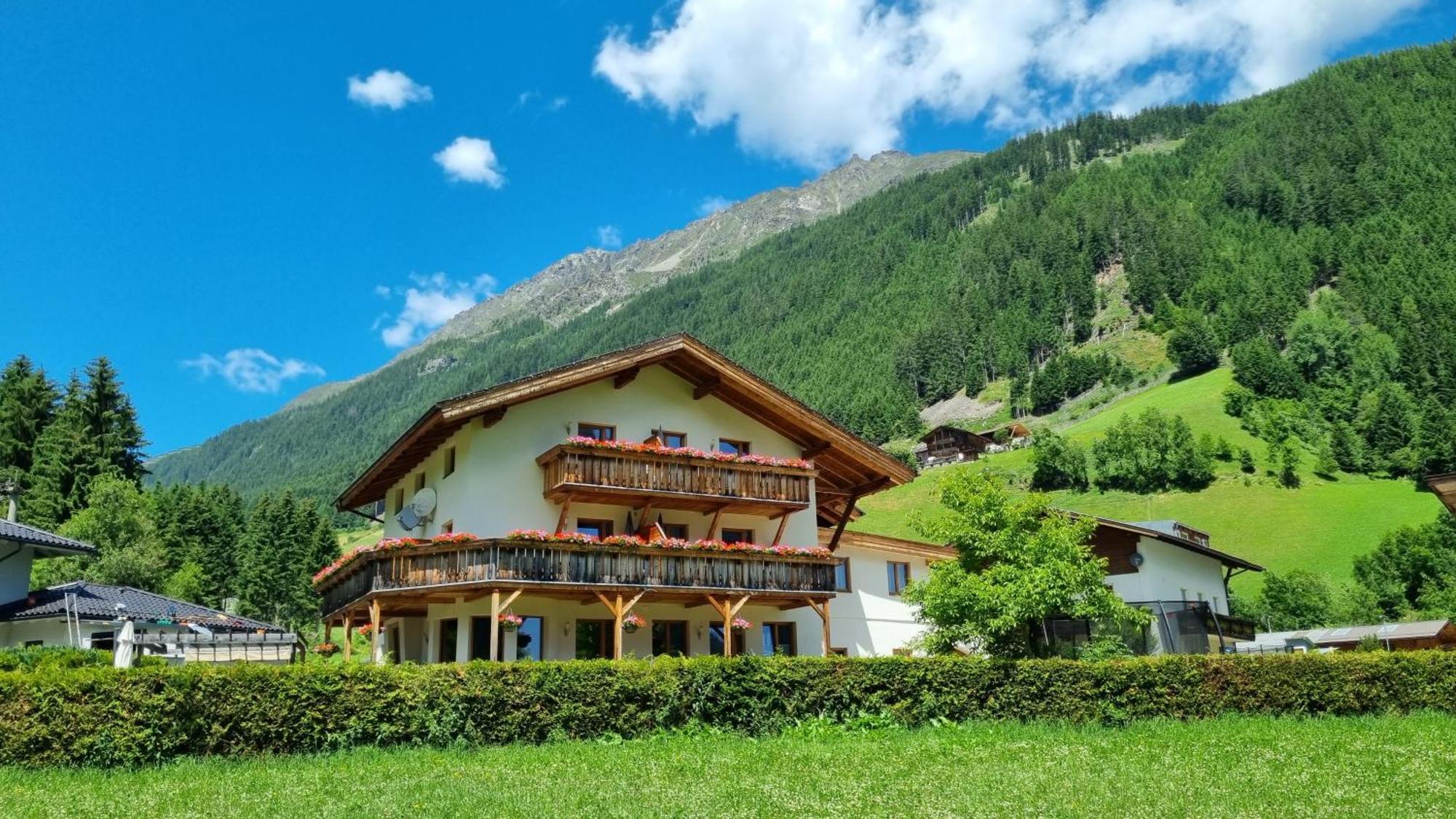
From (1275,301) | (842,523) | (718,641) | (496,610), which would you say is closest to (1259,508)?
(842,523)

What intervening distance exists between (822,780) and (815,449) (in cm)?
1873

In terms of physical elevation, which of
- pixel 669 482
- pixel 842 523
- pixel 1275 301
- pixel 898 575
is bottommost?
pixel 898 575

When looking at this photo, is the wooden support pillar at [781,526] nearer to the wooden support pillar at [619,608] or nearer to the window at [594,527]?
the window at [594,527]

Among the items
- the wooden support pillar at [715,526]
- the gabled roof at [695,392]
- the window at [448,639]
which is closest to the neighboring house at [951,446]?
the gabled roof at [695,392]

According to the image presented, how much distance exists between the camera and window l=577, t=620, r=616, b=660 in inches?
1065

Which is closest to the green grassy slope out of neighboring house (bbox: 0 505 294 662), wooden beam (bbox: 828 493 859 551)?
wooden beam (bbox: 828 493 859 551)

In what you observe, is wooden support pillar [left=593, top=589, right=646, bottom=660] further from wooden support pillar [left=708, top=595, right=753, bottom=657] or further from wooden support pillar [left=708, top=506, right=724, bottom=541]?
wooden support pillar [left=708, top=506, right=724, bottom=541]

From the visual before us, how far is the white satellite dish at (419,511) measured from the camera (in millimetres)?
28016

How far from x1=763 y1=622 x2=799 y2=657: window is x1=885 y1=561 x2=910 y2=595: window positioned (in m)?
5.13

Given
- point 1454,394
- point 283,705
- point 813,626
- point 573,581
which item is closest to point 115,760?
point 283,705

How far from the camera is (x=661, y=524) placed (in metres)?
29.0

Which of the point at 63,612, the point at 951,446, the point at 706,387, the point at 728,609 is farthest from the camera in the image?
the point at 951,446

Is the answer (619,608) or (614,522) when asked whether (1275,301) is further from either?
(619,608)

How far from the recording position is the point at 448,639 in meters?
27.5
